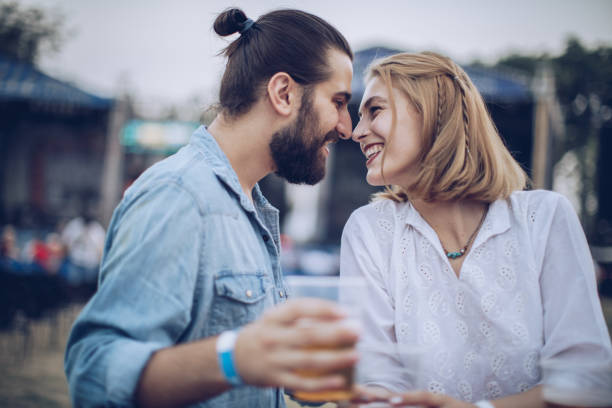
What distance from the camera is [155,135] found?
11977 mm

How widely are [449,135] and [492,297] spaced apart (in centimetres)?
60

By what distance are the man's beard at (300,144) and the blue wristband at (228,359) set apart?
0.87m

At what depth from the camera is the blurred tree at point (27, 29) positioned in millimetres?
19594

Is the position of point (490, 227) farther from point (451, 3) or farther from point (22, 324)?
point (451, 3)

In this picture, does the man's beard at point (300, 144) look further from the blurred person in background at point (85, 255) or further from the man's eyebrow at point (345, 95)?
the blurred person in background at point (85, 255)

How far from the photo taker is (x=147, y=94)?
12.3m

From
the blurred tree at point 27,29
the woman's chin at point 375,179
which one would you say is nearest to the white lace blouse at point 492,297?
the woman's chin at point 375,179

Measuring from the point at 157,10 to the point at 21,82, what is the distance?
390 centimetres

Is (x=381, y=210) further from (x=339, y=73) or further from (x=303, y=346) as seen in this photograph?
(x=303, y=346)

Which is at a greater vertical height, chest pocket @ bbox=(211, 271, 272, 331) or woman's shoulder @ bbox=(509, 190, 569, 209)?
woman's shoulder @ bbox=(509, 190, 569, 209)

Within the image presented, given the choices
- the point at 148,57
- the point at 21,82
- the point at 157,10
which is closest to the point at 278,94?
the point at 157,10

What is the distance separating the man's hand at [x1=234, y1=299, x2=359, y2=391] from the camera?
0.69 metres

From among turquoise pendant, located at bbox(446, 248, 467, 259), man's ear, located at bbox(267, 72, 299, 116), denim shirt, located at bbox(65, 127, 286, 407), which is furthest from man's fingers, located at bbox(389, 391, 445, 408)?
man's ear, located at bbox(267, 72, 299, 116)

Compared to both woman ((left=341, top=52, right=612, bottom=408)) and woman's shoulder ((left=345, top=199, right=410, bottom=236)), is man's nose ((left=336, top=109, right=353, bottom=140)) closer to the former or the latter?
woman ((left=341, top=52, right=612, bottom=408))
